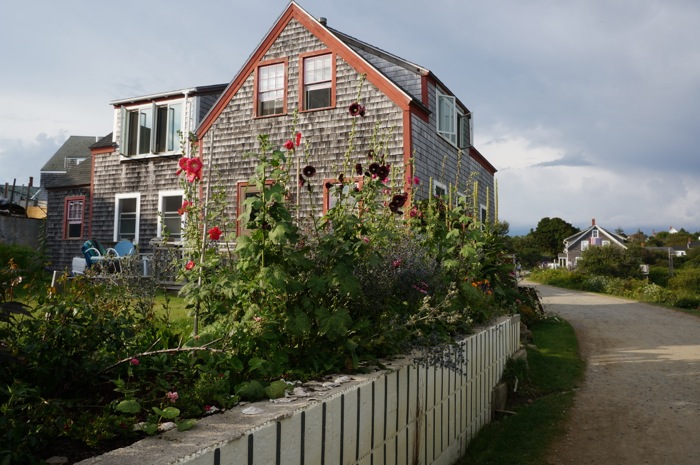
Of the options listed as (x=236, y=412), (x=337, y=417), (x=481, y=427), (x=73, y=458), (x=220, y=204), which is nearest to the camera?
(x=73, y=458)

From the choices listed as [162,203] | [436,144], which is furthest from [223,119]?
[436,144]

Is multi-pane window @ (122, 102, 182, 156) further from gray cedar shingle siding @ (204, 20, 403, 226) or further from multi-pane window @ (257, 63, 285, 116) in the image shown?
multi-pane window @ (257, 63, 285, 116)

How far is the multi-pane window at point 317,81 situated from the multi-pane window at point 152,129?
4.87 meters

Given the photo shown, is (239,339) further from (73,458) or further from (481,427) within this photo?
(481,427)

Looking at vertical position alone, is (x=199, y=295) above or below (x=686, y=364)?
above

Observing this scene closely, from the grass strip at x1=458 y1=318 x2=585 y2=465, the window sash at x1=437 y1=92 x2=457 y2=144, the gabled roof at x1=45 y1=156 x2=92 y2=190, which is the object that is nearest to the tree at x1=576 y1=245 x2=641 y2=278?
the window sash at x1=437 y1=92 x2=457 y2=144

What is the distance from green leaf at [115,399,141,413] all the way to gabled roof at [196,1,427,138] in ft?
34.9

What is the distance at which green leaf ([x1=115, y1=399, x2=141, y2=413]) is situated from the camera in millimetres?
2043

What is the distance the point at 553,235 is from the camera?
251 feet

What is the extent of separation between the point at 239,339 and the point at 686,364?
8637 mm

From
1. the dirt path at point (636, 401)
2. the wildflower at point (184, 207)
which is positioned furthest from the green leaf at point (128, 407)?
the dirt path at point (636, 401)

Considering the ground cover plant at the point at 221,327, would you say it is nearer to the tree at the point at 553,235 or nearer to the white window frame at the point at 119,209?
the white window frame at the point at 119,209

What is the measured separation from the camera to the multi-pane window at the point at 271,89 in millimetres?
13703

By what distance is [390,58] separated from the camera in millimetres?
14438
